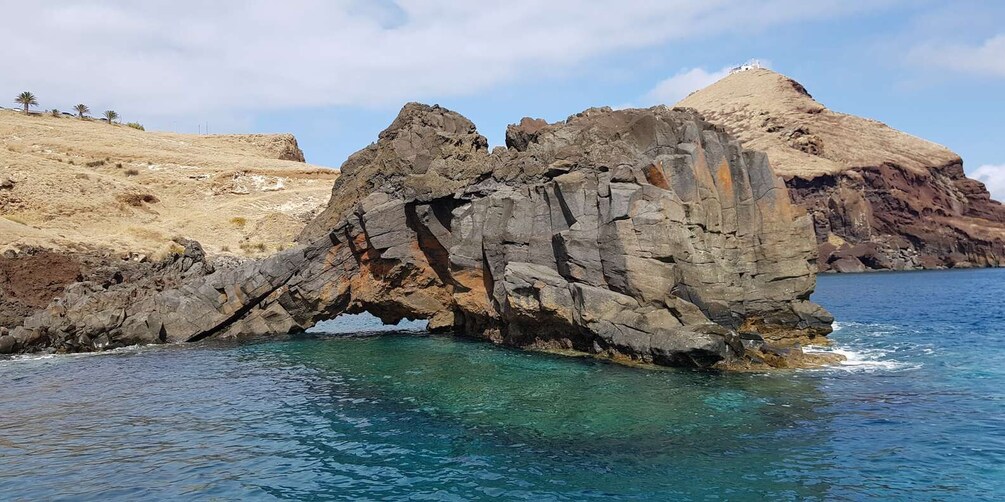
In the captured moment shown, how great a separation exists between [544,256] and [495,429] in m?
16.2

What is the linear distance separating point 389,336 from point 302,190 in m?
58.2

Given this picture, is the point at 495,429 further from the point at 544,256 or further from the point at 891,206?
the point at 891,206

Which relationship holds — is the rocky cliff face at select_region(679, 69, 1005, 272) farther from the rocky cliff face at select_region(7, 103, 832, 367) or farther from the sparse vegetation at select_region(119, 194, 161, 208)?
the sparse vegetation at select_region(119, 194, 161, 208)

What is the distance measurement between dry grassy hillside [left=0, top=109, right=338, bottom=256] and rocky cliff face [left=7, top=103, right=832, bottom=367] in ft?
64.8

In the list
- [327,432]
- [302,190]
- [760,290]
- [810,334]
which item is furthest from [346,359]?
[302,190]

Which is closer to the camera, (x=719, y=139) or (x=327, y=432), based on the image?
(x=327, y=432)

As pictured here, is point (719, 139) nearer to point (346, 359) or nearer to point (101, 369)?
point (346, 359)

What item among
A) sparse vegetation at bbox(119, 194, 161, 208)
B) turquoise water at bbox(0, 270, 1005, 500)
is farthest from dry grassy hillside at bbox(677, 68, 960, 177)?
turquoise water at bbox(0, 270, 1005, 500)

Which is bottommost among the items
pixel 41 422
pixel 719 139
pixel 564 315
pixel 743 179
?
pixel 41 422

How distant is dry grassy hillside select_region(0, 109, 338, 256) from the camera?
216 ft

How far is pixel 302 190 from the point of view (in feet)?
317

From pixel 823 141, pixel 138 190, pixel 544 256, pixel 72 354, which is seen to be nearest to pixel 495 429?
pixel 544 256

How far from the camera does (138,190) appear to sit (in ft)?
266

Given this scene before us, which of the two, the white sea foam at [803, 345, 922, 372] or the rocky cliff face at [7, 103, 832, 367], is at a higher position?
the rocky cliff face at [7, 103, 832, 367]
